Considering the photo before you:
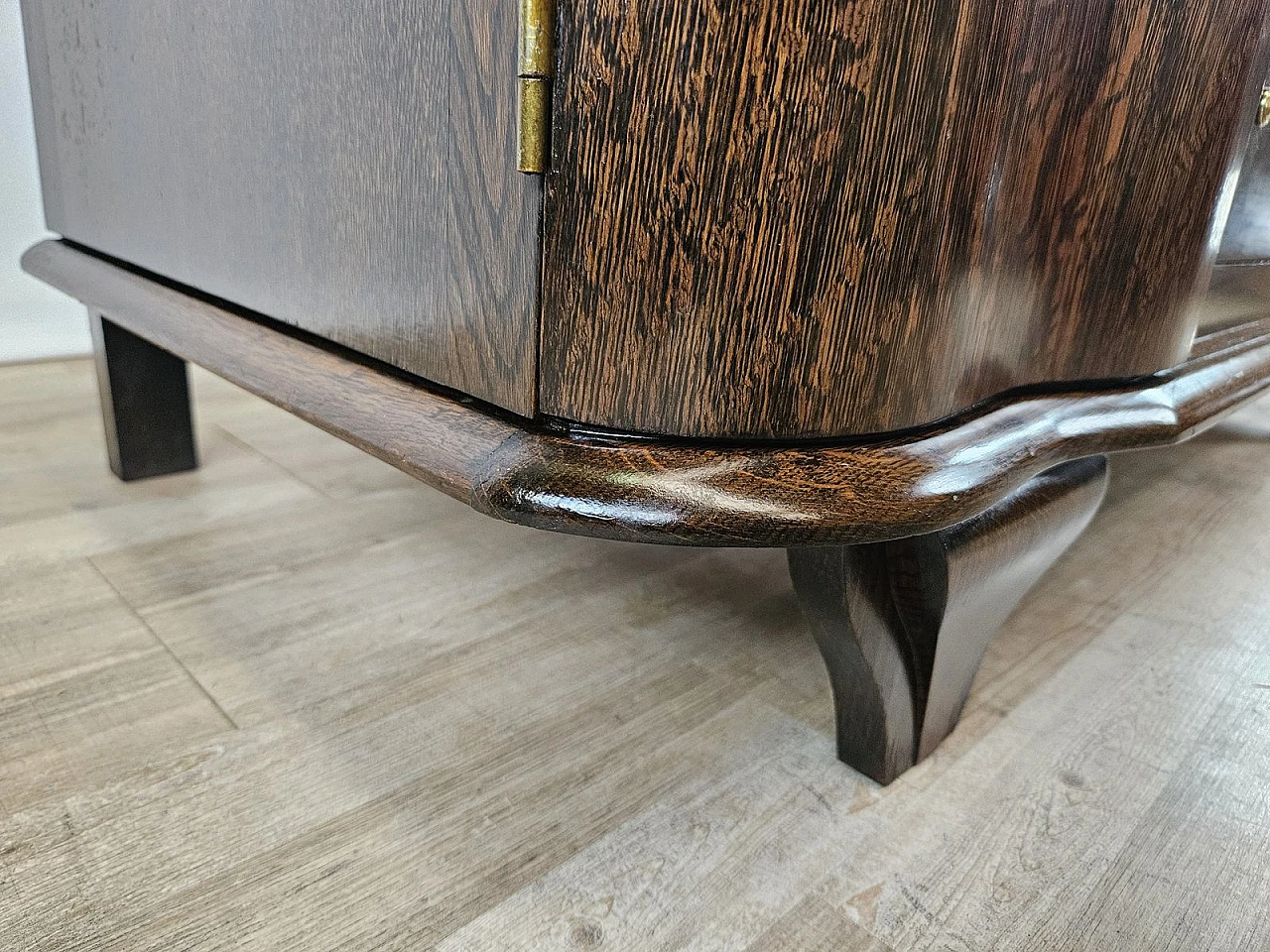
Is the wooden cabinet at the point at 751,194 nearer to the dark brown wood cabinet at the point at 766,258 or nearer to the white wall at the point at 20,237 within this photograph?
the dark brown wood cabinet at the point at 766,258

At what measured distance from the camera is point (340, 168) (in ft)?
1.16

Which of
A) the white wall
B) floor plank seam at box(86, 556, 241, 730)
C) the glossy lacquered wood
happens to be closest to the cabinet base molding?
the glossy lacquered wood

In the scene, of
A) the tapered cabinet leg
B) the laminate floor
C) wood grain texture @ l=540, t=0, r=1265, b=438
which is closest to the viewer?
wood grain texture @ l=540, t=0, r=1265, b=438

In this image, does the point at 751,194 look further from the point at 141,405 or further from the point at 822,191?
the point at 141,405

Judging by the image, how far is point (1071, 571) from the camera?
70cm

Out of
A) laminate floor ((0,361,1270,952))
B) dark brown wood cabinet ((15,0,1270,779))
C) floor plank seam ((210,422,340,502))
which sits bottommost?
floor plank seam ((210,422,340,502))

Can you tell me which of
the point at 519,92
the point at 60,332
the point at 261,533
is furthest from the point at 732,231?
the point at 60,332

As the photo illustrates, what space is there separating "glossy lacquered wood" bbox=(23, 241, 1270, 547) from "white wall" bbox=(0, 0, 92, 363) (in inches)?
38.6

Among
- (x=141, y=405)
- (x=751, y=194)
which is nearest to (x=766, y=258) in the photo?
(x=751, y=194)

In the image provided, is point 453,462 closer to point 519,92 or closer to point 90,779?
point 519,92

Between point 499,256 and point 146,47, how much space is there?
312 millimetres

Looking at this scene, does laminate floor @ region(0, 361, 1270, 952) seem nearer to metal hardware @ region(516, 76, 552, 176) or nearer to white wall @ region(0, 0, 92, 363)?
metal hardware @ region(516, 76, 552, 176)

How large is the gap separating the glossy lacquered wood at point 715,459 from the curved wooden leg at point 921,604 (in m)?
0.05

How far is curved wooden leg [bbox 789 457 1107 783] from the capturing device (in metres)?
0.38
